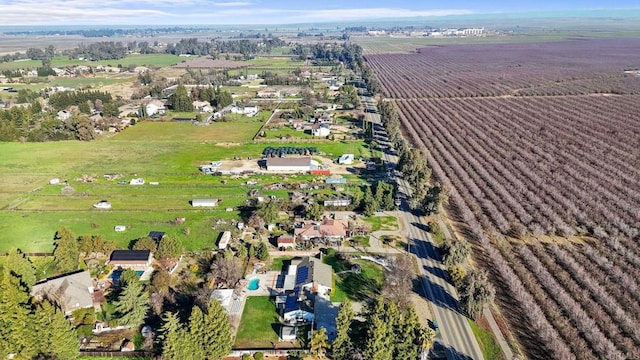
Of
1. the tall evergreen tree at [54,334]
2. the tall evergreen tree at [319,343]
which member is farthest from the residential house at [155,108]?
the tall evergreen tree at [319,343]

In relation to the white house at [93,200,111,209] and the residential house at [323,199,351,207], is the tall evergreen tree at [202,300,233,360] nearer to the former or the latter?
the residential house at [323,199,351,207]

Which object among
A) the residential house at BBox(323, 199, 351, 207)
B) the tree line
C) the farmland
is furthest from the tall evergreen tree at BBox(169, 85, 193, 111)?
the tree line

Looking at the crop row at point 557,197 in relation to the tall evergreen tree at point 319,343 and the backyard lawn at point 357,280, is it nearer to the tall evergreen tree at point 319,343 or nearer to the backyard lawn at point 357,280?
the backyard lawn at point 357,280

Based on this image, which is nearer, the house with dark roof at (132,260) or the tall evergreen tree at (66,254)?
the tall evergreen tree at (66,254)

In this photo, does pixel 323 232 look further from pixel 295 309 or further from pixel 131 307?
pixel 131 307

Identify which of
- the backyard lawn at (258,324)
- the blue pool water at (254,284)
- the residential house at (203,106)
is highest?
the residential house at (203,106)

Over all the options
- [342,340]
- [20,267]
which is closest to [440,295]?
[342,340]

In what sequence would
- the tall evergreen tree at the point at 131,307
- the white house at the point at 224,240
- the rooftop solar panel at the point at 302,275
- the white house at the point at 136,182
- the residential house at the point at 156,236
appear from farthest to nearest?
the white house at the point at 136,182
the residential house at the point at 156,236
the white house at the point at 224,240
the rooftop solar panel at the point at 302,275
the tall evergreen tree at the point at 131,307

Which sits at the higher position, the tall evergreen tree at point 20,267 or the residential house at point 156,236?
the tall evergreen tree at point 20,267

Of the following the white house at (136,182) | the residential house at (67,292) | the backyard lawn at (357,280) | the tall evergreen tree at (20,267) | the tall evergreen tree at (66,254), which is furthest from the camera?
the white house at (136,182)
